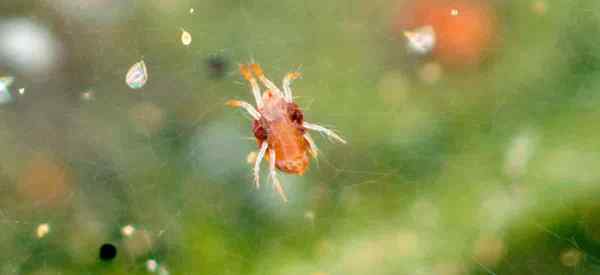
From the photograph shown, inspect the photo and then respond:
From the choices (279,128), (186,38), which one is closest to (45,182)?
(186,38)

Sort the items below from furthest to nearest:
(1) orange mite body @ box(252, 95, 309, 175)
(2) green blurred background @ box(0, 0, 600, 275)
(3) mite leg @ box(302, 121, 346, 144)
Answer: (2) green blurred background @ box(0, 0, 600, 275) < (3) mite leg @ box(302, 121, 346, 144) < (1) orange mite body @ box(252, 95, 309, 175)

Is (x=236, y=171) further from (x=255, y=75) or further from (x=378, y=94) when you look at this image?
(x=378, y=94)

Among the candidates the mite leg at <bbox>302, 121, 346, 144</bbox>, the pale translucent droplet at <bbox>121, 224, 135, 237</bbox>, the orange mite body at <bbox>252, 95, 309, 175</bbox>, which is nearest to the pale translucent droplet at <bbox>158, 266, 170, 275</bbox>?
the pale translucent droplet at <bbox>121, 224, 135, 237</bbox>

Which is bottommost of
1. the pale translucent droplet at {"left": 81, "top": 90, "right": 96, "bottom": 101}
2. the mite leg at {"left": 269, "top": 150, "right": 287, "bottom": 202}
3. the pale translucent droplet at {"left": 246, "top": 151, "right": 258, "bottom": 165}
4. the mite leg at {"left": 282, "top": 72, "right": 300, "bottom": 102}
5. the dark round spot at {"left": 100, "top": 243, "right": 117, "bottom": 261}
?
the dark round spot at {"left": 100, "top": 243, "right": 117, "bottom": 261}

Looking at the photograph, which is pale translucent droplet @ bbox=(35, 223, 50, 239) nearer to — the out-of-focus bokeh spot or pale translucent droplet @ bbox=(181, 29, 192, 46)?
the out-of-focus bokeh spot

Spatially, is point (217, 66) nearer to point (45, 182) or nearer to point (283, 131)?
point (283, 131)

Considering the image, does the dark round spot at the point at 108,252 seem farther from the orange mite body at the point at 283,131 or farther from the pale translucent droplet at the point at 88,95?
the orange mite body at the point at 283,131
